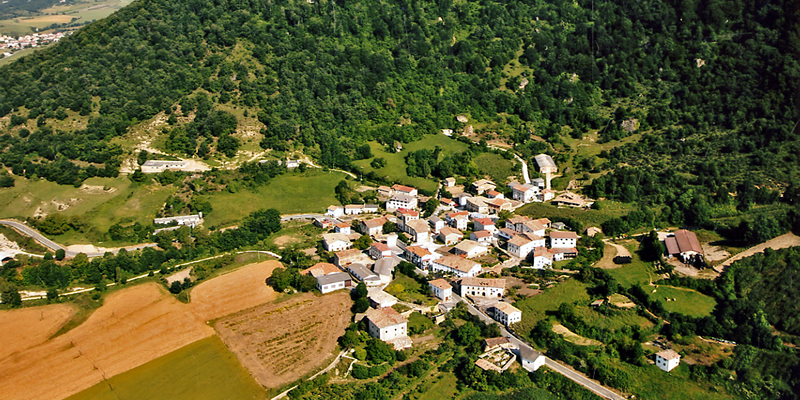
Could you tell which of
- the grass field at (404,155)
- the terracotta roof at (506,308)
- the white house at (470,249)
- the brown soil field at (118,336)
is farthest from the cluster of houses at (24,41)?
the terracotta roof at (506,308)

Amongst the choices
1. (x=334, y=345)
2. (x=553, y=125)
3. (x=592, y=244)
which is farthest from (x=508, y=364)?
(x=553, y=125)

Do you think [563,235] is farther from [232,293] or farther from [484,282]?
[232,293]

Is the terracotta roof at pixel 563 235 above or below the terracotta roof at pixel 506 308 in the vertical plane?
above

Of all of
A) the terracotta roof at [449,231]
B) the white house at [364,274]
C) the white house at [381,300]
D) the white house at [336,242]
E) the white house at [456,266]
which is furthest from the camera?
the terracotta roof at [449,231]

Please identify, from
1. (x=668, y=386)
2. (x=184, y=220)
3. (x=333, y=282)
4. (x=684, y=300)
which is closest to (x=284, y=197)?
(x=184, y=220)

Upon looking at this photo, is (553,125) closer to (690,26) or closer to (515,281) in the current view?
(690,26)

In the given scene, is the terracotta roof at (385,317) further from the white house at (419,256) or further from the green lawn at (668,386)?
the green lawn at (668,386)
